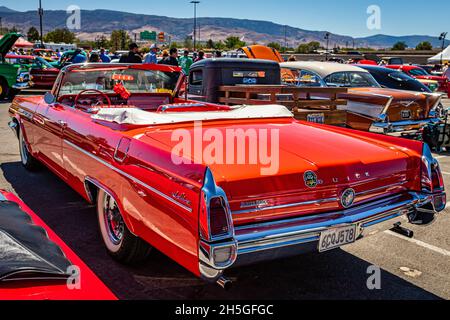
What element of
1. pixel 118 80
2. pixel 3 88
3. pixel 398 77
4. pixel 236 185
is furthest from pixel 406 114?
pixel 3 88

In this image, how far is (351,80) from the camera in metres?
9.51

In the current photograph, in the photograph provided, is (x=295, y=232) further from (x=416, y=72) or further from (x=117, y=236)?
(x=416, y=72)

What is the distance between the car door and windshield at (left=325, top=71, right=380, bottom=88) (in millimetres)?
5826

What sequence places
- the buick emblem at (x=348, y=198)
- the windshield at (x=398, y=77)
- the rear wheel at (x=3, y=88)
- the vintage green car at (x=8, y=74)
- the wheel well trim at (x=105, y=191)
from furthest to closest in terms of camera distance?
the rear wheel at (x=3, y=88) → the vintage green car at (x=8, y=74) → the windshield at (x=398, y=77) → the wheel well trim at (x=105, y=191) → the buick emblem at (x=348, y=198)

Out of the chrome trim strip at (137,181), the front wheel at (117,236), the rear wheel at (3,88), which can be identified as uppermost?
the rear wheel at (3,88)

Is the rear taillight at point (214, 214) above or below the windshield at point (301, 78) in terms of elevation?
below

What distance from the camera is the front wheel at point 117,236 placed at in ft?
10.5

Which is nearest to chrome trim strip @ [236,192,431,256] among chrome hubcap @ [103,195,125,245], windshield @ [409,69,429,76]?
chrome hubcap @ [103,195,125,245]

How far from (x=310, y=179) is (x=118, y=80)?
125 inches

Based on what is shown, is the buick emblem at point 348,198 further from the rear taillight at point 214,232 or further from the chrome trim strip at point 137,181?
the chrome trim strip at point 137,181

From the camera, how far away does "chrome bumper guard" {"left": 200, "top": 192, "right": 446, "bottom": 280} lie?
2.38m

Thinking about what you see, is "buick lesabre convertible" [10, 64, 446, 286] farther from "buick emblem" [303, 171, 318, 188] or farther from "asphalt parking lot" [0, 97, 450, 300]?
"asphalt parking lot" [0, 97, 450, 300]
